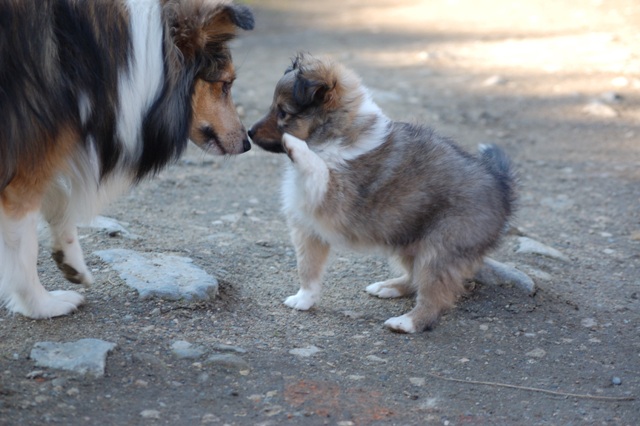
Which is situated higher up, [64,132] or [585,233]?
[64,132]

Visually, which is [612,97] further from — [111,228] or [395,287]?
[111,228]

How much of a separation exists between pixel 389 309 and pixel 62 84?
204 centimetres

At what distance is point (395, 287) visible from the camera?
4.73 meters

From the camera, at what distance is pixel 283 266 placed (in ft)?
16.8

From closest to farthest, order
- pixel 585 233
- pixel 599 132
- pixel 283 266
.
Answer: pixel 283 266 → pixel 585 233 → pixel 599 132

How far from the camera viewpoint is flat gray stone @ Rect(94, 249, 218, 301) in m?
4.32

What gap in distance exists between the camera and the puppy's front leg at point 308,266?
14.6 ft

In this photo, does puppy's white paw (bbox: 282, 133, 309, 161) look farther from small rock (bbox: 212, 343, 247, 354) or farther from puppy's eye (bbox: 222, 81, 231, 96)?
small rock (bbox: 212, 343, 247, 354)

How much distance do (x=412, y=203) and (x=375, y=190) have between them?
0.19 meters

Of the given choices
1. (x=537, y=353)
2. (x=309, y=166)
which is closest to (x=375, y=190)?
(x=309, y=166)

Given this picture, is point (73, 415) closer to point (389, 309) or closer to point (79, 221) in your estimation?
point (79, 221)

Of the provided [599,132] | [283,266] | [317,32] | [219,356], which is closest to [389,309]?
[283,266]

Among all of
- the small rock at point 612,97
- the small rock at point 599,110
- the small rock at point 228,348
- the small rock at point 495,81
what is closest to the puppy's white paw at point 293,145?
the small rock at point 228,348

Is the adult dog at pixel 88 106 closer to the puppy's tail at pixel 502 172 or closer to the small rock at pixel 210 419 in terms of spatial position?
the small rock at pixel 210 419
